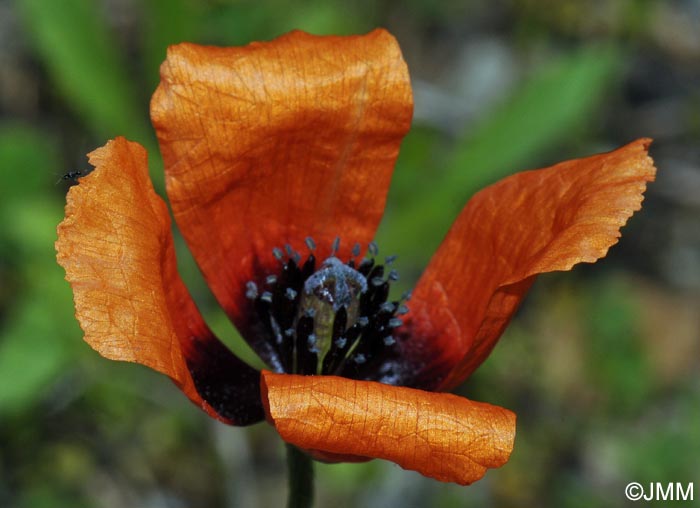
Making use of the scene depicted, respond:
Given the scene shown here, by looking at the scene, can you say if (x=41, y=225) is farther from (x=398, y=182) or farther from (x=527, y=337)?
(x=527, y=337)

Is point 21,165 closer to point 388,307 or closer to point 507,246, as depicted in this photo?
point 388,307

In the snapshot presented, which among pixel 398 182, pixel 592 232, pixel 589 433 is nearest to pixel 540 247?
pixel 592 232

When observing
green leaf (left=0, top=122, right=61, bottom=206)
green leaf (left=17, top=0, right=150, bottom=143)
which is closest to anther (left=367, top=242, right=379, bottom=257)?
green leaf (left=17, top=0, right=150, bottom=143)

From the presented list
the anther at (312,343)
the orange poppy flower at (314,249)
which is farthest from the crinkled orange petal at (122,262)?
the anther at (312,343)

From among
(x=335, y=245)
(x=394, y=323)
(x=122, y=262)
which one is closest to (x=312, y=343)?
(x=394, y=323)

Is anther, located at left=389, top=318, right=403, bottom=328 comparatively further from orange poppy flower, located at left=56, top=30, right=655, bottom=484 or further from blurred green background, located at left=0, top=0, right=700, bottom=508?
blurred green background, located at left=0, top=0, right=700, bottom=508

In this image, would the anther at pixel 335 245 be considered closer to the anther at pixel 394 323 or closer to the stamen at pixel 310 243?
the stamen at pixel 310 243
